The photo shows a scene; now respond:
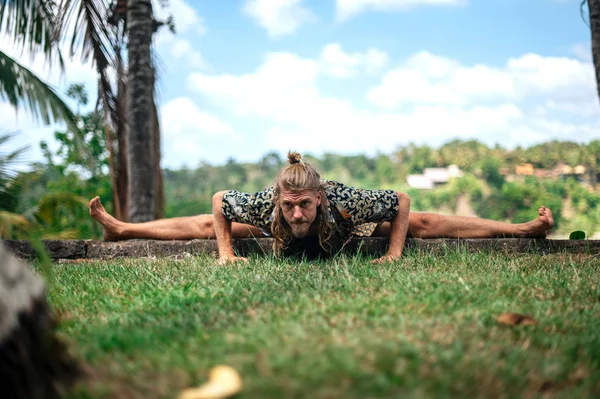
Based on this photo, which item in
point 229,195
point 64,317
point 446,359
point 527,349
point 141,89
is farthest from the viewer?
point 141,89

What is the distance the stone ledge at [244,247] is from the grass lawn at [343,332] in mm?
1641

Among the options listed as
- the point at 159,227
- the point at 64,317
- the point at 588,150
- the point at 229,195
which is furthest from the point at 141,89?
the point at 588,150

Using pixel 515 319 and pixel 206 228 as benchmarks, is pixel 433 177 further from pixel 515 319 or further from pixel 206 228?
pixel 515 319

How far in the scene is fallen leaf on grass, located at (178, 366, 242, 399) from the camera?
1.56m

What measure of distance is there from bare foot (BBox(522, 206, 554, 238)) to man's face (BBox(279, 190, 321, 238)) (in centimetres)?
218

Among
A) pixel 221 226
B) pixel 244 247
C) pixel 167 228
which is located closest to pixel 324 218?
pixel 221 226

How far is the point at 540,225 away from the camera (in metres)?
5.24

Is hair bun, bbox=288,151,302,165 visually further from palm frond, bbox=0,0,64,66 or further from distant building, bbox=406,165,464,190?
distant building, bbox=406,165,464,190

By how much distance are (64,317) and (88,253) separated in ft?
10.6

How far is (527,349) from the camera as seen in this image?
81.2 inches

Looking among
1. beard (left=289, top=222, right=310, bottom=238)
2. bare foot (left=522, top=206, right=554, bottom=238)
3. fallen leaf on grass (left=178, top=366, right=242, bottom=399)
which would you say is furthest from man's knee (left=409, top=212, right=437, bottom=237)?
fallen leaf on grass (left=178, top=366, right=242, bottom=399)

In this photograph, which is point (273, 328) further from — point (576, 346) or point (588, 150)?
point (588, 150)

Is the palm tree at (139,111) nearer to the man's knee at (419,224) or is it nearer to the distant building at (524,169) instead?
the man's knee at (419,224)

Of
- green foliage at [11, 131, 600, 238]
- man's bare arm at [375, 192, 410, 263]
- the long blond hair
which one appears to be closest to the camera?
the long blond hair
